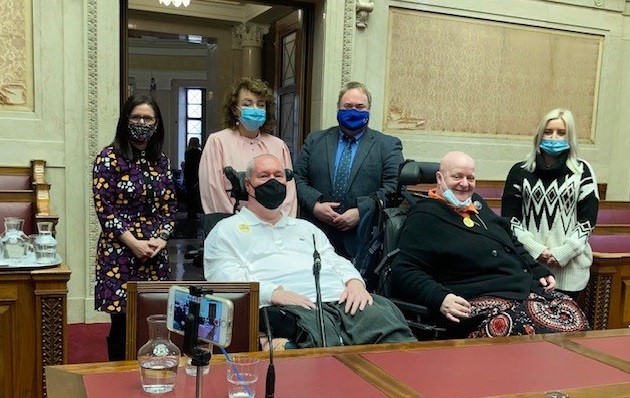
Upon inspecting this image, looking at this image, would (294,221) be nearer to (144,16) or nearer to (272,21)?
(272,21)

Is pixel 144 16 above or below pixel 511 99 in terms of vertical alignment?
above

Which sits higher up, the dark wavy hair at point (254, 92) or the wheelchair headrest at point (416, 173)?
the dark wavy hair at point (254, 92)

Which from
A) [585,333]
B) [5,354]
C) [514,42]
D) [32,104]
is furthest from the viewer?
[514,42]

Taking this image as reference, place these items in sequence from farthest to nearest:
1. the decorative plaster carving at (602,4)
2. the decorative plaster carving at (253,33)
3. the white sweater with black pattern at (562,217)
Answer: the decorative plaster carving at (253,33) < the decorative plaster carving at (602,4) < the white sweater with black pattern at (562,217)

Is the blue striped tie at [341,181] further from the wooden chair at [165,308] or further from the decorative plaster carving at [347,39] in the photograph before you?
the decorative plaster carving at [347,39]

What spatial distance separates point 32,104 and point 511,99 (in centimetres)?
391

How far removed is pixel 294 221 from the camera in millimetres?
2602

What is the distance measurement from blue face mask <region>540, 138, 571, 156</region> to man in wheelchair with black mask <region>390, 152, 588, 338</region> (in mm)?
553

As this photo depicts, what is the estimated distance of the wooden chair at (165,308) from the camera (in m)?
1.69

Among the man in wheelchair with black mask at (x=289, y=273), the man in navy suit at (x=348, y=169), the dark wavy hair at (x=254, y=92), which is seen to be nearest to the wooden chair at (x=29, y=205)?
the dark wavy hair at (x=254, y=92)

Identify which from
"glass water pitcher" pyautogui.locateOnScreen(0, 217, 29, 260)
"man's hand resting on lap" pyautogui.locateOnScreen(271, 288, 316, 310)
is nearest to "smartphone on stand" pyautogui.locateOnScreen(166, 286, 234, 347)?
"man's hand resting on lap" pyautogui.locateOnScreen(271, 288, 316, 310)

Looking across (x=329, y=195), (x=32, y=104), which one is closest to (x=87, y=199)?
(x=32, y=104)

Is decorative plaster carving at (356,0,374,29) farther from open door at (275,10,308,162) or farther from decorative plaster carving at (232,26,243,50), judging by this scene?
decorative plaster carving at (232,26,243,50)

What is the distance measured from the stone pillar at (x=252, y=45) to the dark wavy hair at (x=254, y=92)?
15.9 feet
